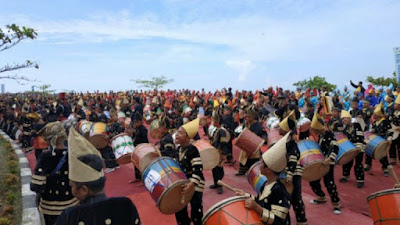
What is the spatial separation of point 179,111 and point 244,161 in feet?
19.8

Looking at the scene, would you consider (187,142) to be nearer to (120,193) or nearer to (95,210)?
(95,210)

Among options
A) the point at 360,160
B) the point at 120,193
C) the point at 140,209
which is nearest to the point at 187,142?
the point at 140,209

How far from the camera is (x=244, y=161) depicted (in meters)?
8.05

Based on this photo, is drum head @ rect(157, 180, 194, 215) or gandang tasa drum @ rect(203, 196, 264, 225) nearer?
gandang tasa drum @ rect(203, 196, 264, 225)

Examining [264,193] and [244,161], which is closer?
[264,193]

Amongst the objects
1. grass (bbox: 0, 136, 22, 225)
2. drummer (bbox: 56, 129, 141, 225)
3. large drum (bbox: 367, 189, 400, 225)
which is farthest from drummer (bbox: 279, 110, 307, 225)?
grass (bbox: 0, 136, 22, 225)

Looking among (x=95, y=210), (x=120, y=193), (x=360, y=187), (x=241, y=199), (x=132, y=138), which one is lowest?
(x=120, y=193)

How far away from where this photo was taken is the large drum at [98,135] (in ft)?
27.0

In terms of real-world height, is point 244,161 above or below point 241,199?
below

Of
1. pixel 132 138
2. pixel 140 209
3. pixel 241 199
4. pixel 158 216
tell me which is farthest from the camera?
pixel 132 138

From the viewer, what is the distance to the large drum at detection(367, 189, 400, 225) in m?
3.38

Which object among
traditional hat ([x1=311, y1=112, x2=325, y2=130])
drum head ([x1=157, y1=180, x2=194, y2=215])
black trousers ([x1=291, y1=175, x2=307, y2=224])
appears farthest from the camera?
traditional hat ([x1=311, y1=112, x2=325, y2=130])

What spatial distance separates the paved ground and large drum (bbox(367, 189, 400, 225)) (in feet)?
6.29

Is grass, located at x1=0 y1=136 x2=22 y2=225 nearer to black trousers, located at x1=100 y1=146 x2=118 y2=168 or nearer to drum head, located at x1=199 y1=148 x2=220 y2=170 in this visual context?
black trousers, located at x1=100 y1=146 x2=118 y2=168
